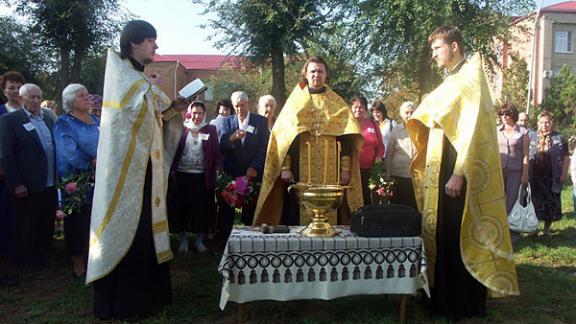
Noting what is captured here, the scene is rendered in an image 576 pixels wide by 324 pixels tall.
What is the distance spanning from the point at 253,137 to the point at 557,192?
5.07 m

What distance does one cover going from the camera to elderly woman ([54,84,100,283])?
203 inches

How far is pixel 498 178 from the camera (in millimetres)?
4074

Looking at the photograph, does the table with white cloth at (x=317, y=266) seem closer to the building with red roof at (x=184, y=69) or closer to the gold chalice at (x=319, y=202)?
the gold chalice at (x=319, y=202)

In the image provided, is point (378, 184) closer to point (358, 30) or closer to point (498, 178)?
point (498, 178)

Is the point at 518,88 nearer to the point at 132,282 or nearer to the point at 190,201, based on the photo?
the point at 190,201

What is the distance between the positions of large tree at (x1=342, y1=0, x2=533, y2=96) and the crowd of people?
415 inches

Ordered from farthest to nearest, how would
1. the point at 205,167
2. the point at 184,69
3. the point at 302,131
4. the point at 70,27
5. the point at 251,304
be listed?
1. the point at 184,69
2. the point at 70,27
3. the point at 205,167
4. the point at 302,131
5. the point at 251,304

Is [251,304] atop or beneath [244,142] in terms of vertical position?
beneath

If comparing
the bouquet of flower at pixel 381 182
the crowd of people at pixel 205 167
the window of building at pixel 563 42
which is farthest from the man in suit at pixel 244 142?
the window of building at pixel 563 42

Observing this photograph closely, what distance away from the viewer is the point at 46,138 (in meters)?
5.90

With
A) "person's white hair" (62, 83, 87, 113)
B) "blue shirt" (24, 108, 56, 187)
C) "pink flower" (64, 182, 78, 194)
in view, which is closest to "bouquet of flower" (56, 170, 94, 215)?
"pink flower" (64, 182, 78, 194)

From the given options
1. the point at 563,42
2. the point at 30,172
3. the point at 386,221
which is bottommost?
the point at 386,221

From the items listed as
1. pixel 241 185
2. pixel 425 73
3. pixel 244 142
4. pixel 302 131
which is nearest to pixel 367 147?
pixel 244 142

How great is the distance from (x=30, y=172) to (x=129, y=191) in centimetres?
241
